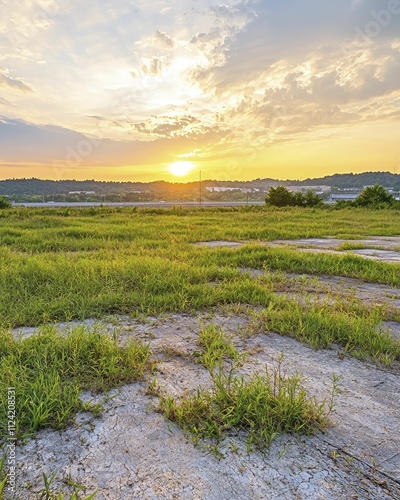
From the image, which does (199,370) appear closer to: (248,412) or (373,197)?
(248,412)

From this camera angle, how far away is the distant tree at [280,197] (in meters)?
25.5

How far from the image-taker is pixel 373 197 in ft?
73.3

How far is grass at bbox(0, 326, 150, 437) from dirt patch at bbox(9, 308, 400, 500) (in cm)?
8

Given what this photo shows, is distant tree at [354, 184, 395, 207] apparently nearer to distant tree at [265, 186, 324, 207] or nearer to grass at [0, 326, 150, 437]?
distant tree at [265, 186, 324, 207]

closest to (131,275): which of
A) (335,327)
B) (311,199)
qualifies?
(335,327)

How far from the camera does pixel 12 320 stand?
258 centimetres

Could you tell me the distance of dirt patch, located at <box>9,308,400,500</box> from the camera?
1149mm

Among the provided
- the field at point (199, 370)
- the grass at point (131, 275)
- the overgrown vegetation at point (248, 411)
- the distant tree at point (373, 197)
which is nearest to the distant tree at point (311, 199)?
the distant tree at point (373, 197)

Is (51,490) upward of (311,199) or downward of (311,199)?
upward

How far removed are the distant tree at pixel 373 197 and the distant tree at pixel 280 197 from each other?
4.56m

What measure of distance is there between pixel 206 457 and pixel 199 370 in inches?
25.5

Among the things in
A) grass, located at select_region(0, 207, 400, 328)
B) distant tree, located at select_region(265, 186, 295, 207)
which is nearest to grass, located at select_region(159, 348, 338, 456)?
grass, located at select_region(0, 207, 400, 328)

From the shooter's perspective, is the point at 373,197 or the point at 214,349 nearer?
the point at 214,349

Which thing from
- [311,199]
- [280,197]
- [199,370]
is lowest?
[311,199]
